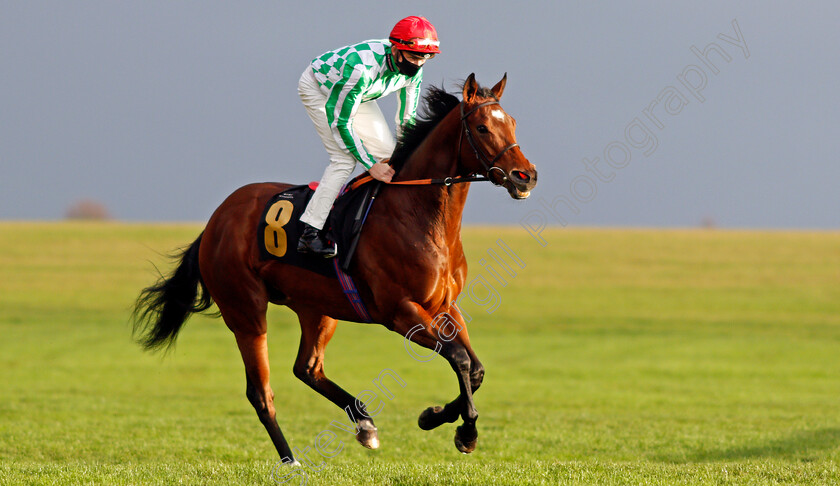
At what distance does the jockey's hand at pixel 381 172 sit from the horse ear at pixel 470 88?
28.8 inches

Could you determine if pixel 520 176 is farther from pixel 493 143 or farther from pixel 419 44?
pixel 419 44

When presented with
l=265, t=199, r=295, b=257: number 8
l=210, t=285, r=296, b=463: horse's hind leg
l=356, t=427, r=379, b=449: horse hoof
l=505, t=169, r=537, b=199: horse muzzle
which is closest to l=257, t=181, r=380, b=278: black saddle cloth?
l=265, t=199, r=295, b=257: number 8

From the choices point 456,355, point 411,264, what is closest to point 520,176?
point 411,264

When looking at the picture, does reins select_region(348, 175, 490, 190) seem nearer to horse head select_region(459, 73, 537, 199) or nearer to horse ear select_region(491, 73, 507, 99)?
horse head select_region(459, 73, 537, 199)

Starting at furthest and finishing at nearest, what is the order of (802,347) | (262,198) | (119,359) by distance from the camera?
(802,347) → (119,359) → (262,198)

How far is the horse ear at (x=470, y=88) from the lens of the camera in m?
5.54

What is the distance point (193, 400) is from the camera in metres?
15.6

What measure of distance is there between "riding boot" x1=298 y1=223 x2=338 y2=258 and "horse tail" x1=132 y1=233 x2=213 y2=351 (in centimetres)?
179

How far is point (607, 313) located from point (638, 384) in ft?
38.6

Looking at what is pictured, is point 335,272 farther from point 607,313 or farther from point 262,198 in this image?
point 607,313

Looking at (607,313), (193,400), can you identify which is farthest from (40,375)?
(607,313)

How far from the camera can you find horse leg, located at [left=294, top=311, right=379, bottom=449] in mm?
6445

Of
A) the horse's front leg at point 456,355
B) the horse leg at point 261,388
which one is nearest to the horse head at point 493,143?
the horse's front leg at point 456,355

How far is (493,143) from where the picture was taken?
5.45 m
